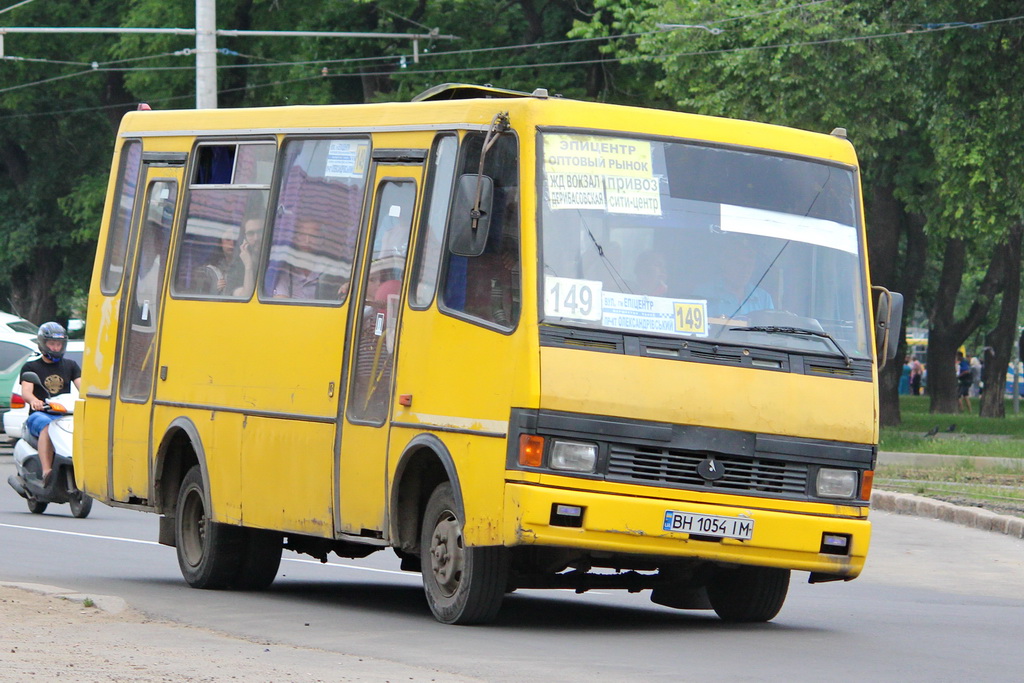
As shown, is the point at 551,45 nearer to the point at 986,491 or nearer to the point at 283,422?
the point at 986,491

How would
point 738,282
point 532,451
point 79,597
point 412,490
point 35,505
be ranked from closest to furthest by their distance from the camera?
point 532,451 < point 738,282 < point 412,490 < point 79,597 < point 35,505

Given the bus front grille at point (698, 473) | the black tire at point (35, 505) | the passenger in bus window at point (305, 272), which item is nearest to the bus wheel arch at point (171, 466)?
the passenger in bus window at point (305, 272)

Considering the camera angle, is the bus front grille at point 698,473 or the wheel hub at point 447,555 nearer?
the bus front grille at point 698,473

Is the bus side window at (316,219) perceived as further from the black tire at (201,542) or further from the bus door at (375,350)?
the black tire at (201,542)

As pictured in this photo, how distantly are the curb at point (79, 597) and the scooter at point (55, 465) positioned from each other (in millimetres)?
7205

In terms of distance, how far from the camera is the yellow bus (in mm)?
9516

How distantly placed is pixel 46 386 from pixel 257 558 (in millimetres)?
6791

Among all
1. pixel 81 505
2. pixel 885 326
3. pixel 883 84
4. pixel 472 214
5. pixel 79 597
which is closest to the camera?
pixel 472 214

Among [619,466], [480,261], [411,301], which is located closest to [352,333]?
[411,301]

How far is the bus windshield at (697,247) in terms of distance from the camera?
971 cm

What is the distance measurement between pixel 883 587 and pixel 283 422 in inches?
203

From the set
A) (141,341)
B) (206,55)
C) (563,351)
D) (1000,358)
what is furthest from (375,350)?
(1000,358)

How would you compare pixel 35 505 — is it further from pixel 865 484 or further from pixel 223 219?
pixel 865 484

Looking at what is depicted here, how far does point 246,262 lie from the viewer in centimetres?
1223
